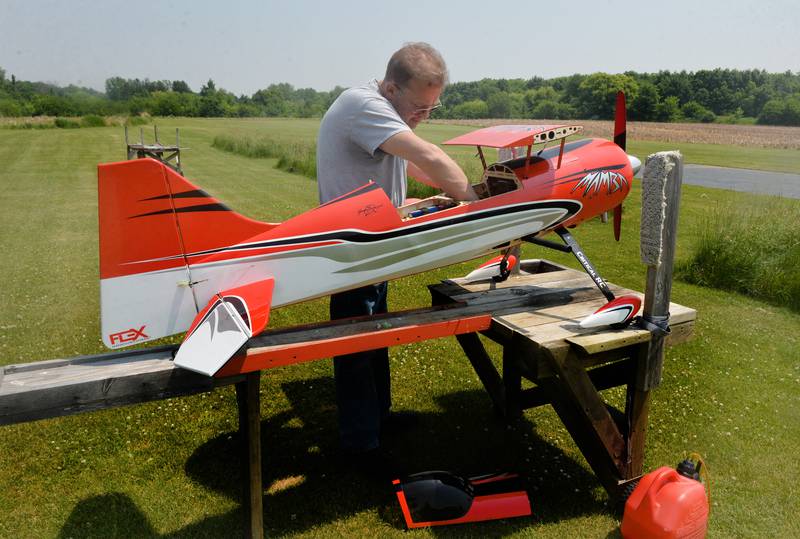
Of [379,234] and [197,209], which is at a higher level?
[197,209]

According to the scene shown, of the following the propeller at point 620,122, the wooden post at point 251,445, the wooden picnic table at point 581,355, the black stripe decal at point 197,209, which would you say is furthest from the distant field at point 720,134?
the wooden post at point 251,445

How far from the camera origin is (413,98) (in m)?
3.47

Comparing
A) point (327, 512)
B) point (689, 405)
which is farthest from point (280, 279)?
point (689, 405)

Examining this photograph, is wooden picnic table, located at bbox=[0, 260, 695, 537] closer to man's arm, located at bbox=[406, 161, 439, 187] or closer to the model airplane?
the model airplane

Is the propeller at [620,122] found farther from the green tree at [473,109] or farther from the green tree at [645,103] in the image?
the green tree at [473,109]

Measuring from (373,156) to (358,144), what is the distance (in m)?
0.13

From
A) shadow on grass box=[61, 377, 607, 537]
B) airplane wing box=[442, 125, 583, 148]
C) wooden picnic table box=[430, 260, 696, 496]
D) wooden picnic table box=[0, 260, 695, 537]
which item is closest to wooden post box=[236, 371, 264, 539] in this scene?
wooden picnic table box=[0, 260, 695, 537]

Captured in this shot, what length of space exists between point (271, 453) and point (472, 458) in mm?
1625

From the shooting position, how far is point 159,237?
3.04m

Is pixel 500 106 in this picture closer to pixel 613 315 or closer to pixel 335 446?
pixel 335 446

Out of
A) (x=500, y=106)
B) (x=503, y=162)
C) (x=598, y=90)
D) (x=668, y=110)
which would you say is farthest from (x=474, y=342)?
(x=500, y=106)

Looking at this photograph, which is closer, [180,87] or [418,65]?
[418,65]

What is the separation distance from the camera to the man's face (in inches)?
135

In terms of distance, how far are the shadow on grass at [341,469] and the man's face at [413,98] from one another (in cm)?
245
